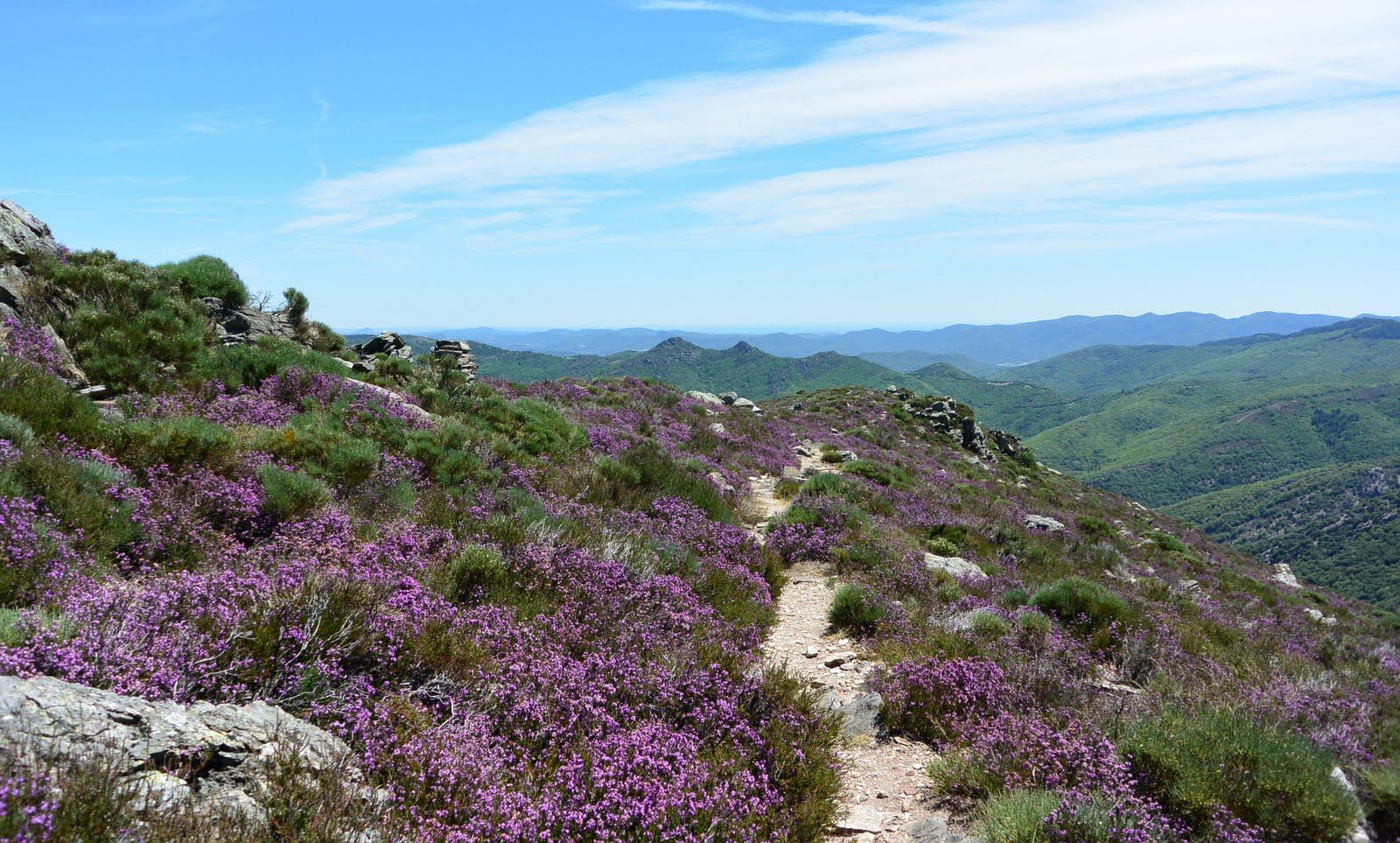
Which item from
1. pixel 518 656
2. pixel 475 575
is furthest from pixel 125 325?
pixel 518 656

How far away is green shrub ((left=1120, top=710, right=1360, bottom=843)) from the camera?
3984 mm

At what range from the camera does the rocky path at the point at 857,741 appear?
461cm

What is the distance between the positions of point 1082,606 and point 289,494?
10.9 meters

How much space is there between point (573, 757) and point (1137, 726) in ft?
14.0

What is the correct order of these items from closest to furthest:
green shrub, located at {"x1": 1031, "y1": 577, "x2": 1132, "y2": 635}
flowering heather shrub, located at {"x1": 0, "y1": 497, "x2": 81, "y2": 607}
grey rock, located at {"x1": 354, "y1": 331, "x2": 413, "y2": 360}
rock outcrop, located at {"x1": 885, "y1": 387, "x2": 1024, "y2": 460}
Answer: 1. flowering heather shrub, located at {"x1": 0, "y1": 497, "x2": 81, "y2": 607}
2. green shrub, located at {"x1": 1031, "y1": 577, "x2": 1132, "y2": 635}
3. grey rock, located at {"x1": 354, "y1": 331, "x2": 413, "y2": 360}
4. rock outcrop, located at {"x1": 885, "y1": 387, "x2": 1024, "y2": 460}

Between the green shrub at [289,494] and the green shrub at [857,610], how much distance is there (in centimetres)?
661

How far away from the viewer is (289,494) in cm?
652

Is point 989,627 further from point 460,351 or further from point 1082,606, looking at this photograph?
point 460,351

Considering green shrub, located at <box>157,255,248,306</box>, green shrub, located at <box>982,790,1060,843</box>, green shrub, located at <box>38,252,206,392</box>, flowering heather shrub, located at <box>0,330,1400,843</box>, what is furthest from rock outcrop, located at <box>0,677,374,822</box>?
green shrub, located at <box>157,255,248,306</box>

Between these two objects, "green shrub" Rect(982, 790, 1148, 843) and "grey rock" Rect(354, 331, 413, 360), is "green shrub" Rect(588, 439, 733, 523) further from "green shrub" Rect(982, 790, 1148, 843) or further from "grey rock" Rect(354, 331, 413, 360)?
"grey rock" Rect(354, 331, 413, 360)

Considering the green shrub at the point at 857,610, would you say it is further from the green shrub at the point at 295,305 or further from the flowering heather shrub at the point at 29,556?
the green shrub at the point at 295,305

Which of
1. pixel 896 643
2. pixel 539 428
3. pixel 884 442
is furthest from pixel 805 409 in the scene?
pixel 896 643

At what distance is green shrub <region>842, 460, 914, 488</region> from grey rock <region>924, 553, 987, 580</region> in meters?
7.76

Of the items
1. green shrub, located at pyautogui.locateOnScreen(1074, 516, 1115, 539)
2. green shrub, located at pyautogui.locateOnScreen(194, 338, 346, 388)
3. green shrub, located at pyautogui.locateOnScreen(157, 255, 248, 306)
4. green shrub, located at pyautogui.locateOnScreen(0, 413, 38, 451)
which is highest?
green shrub, located at pyautogui.locateOnScreen(157, 255, 248, 306)
